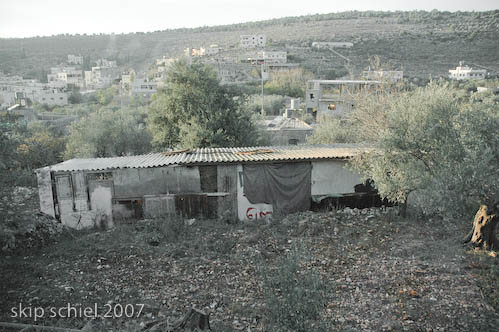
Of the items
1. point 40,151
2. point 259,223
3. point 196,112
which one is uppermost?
point 196,112

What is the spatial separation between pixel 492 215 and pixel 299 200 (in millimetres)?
5033

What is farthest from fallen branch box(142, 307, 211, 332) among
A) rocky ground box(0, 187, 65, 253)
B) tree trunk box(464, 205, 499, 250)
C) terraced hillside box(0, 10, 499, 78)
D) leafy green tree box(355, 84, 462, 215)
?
terraced hillside box(0, 10, 499, 78)

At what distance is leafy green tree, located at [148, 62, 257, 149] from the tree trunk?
1070cm

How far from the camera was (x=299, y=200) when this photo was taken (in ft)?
36.0

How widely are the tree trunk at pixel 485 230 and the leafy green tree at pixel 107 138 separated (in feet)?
59.5

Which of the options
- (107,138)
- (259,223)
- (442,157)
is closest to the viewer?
(442,157)

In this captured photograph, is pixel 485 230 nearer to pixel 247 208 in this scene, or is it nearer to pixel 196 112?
pixel 247 208

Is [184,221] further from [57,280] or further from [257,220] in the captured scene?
[57,280]

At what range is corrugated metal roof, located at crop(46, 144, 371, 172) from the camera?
1009 cm

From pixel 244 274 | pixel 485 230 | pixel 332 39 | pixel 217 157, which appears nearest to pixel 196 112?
pixel 217 157

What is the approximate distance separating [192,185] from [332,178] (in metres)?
4.34

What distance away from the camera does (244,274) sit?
7.14 metres

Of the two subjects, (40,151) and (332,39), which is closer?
(40,151)

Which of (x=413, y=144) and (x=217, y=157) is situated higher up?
(x=413, y=144)
